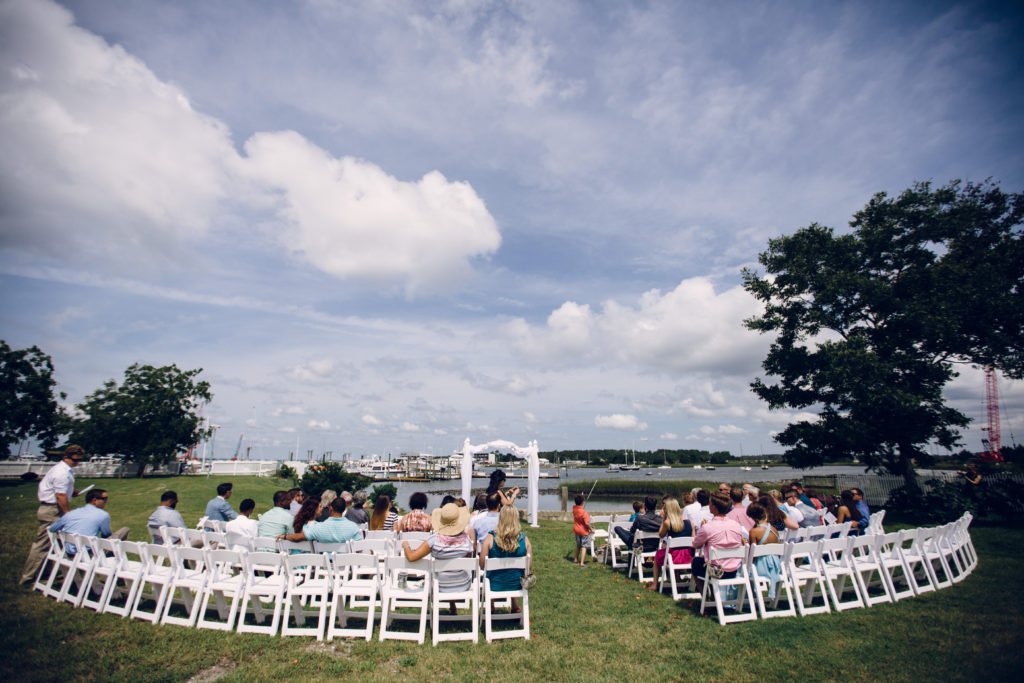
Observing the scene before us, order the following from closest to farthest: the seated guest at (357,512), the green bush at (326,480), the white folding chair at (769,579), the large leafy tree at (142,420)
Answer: the white folding chair at (769,579) → the seated guest at (357,512) → the green bush at (326,480) → the large leafy tree at (142,420)

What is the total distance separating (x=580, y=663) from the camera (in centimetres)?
473

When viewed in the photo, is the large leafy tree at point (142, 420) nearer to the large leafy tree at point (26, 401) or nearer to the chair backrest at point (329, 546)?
the large leafy tree at point (26, 401)

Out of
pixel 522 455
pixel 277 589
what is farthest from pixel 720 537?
pixel 522 455

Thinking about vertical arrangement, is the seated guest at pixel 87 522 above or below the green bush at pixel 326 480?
below

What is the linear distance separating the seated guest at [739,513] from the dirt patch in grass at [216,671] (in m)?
6.62

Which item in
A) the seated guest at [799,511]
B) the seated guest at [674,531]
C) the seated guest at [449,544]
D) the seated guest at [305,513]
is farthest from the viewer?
the seated guest at [799,511]

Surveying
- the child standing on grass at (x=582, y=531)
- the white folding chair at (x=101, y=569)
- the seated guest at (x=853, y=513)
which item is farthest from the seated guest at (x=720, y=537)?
the white folding chair at (x=101, y=569)

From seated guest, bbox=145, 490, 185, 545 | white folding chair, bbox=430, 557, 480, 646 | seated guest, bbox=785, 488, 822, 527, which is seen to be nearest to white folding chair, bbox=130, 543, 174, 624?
seated guest, bbox=145, 490, 185, 545

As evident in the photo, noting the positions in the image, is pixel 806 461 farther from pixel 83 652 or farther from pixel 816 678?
pixel 83 652

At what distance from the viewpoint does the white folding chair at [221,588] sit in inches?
216

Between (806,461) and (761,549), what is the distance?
18324 mm

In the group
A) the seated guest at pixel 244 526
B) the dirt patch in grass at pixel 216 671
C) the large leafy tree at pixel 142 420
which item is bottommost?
the dirt patch in grass at pixel 216 671

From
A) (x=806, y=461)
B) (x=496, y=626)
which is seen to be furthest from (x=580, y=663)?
(x=806, y=461)

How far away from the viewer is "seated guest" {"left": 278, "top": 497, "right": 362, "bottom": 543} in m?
6.30
